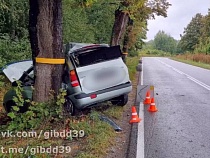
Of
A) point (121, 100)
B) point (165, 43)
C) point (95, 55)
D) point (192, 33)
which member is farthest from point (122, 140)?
point (165, 43)

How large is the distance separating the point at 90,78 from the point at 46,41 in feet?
4.55

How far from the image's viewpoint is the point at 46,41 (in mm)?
5477

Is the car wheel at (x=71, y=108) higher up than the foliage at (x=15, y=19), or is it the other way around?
the foliage at (x=15, y=19)

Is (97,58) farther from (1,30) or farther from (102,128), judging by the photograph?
(1,30)

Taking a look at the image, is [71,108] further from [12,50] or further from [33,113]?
[12,50]

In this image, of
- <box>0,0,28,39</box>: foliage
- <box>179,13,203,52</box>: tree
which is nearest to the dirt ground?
<box>0,0,28,39</box>: foliage

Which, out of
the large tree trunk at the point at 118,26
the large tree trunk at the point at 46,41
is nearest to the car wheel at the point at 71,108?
the large tree trunk at the point at 46,41

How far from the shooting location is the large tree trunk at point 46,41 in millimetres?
5395

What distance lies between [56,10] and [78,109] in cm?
223

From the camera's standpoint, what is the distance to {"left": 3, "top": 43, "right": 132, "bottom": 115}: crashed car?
20.6ft

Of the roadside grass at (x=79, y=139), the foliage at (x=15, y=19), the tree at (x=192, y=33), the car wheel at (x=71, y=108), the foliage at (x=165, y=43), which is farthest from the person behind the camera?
the foliage at (x=165, y=43)

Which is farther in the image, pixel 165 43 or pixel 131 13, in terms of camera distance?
pixel 165 43

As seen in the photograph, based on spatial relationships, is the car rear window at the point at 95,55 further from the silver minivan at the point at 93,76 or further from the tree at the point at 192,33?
the tree at the point at 192,33

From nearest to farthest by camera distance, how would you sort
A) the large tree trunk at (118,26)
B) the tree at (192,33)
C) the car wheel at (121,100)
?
the car wheel at (121,100) → the large tree trunk at (118,26) → the tree at (192,33)
